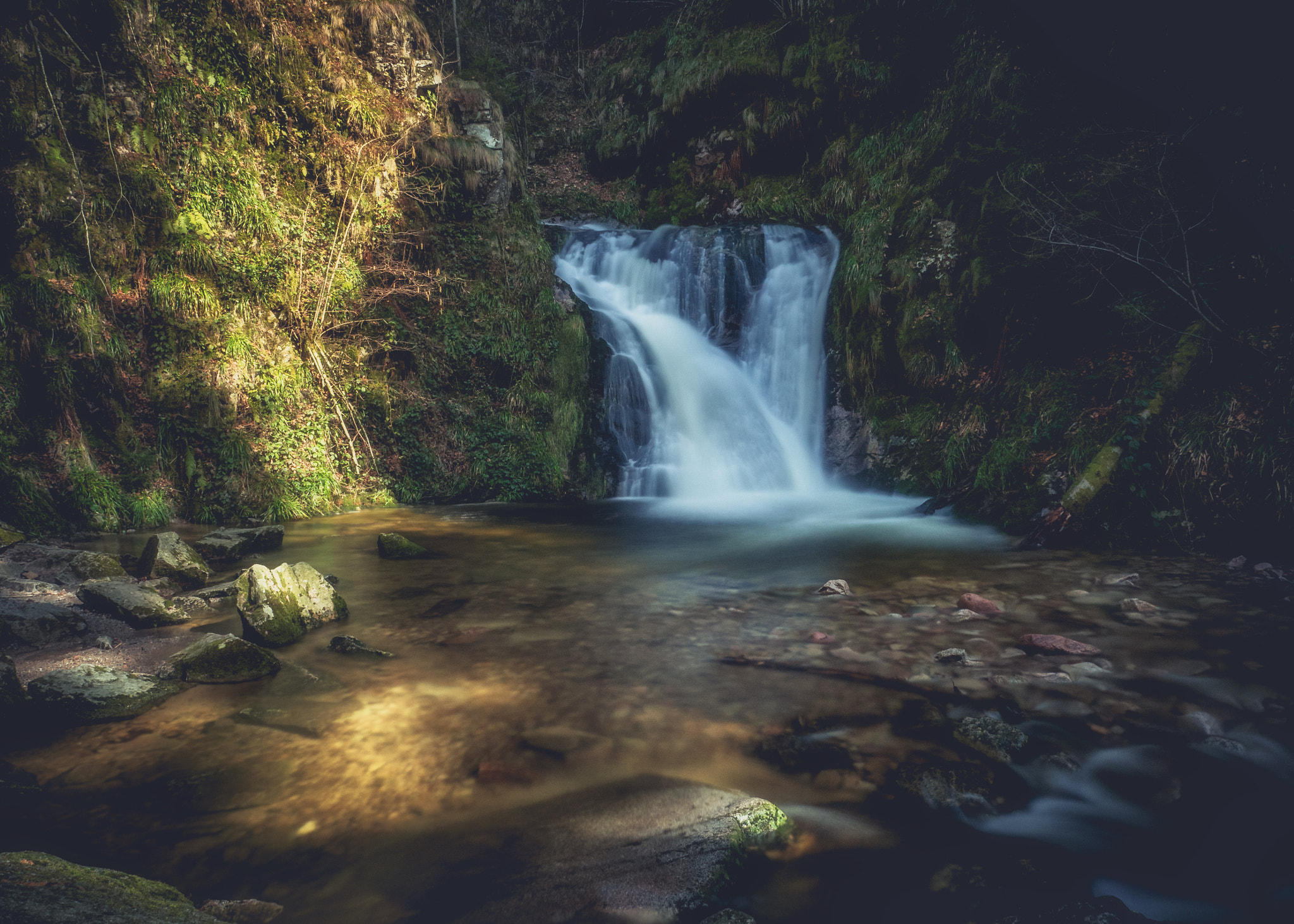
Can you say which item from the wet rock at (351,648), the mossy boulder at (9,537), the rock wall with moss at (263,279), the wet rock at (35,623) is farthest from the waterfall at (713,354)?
the wet rock at (35,623)

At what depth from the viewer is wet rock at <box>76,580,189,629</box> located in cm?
414

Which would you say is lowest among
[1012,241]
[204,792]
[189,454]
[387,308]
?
[204,792]

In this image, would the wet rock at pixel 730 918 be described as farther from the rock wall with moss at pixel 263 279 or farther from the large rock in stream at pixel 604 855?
the rock wall with moss at pixel 263 279

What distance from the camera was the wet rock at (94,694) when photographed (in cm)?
277

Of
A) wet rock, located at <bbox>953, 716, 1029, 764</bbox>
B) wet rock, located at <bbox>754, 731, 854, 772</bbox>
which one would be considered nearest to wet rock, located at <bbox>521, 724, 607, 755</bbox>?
wet rock, located at <bbox>754, 731, 854, 772</bbox>

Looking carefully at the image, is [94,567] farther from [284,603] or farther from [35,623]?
[284,603]

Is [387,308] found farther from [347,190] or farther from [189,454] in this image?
[189,454]

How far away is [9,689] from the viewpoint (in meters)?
2.72

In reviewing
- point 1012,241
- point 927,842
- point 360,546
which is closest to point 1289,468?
point 1012,241

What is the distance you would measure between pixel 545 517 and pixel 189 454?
4.40 m

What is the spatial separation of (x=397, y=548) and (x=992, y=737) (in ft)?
17.8

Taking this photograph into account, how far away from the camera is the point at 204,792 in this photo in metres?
2.33

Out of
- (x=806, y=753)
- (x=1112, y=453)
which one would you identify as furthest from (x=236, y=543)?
(x=1112, y=453)

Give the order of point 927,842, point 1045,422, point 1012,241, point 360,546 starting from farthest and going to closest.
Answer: point 1012,241 → point 1045,422 → point 360,546 → point 927,842
